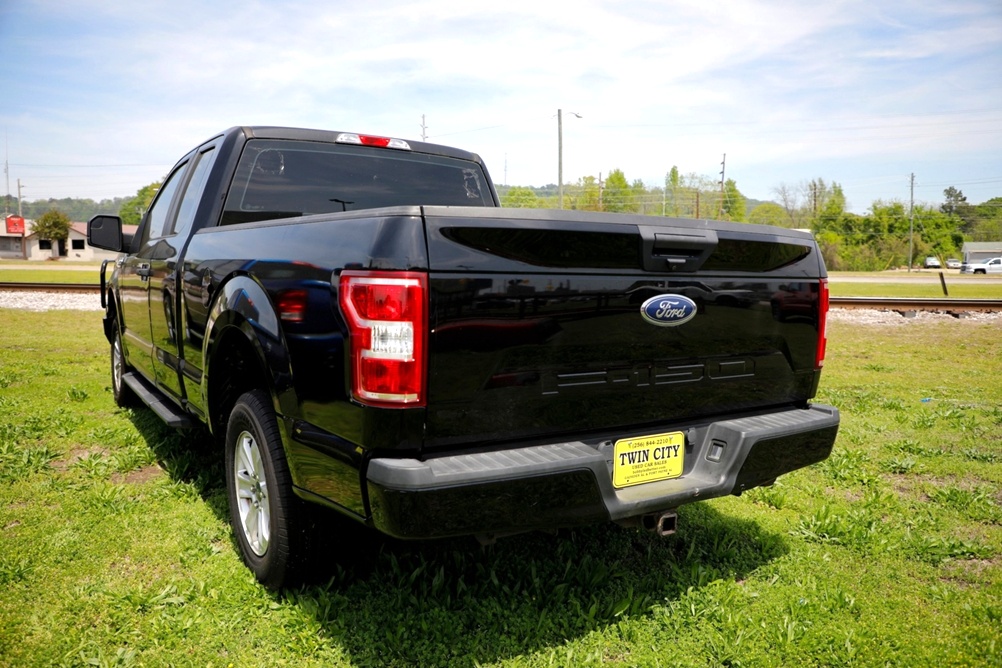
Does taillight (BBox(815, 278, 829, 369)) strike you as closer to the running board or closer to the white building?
the running board

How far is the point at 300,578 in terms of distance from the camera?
309 centimetres

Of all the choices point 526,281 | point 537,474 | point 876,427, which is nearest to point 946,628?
point 537,474

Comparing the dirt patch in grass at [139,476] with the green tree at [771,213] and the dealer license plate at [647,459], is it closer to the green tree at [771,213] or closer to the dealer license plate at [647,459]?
the dealer license plate at [647,459]

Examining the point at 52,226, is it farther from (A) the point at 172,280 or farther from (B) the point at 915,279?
(A) the point at 172,280

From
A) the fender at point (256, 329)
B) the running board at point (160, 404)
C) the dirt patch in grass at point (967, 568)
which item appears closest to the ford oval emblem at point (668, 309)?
the fender at point (256, 329)

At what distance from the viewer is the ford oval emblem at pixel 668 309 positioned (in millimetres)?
2803

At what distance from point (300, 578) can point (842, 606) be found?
233cm

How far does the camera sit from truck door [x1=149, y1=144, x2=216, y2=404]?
4.21m

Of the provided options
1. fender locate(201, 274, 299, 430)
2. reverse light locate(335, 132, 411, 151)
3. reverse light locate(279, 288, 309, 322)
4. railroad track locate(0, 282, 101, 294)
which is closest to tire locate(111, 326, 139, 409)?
reverse light locate(335, 132, 411, 151)

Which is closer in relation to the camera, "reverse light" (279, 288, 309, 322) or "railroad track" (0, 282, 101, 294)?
"reverse light" (279, 288, 309, 322)

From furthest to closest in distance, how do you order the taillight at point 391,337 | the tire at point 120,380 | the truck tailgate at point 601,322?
the tire at point 120,380
the truck tailgate at point 601,322
the taillight at point 391,337

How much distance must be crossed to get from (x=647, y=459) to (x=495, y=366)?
805 millimetres

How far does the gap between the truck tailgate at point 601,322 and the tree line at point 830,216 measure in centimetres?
6398

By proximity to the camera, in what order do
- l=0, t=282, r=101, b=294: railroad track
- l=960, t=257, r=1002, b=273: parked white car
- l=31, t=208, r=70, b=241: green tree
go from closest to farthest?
l=0, t=282, r=101, b=294: railroad track
l=960, t=257, r=1002, b=273: parked white car
l=31, t=208, r=70, b=241: green tree
